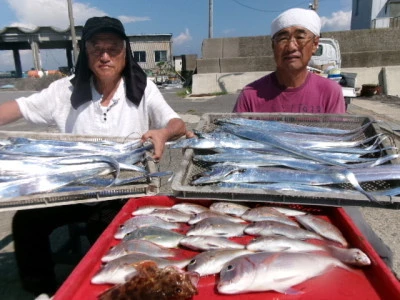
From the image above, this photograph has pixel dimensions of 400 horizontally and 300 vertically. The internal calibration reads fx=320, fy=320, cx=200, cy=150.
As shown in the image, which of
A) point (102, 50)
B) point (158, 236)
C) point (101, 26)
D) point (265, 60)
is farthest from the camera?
point (265, 60)

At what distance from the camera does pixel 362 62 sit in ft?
54.1

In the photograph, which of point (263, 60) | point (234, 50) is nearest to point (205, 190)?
point (263, 60)

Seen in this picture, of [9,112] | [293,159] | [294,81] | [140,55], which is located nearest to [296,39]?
[294,81]

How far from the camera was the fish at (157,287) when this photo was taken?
3.90ft

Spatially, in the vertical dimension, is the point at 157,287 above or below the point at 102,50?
below

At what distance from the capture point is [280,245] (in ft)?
4.91

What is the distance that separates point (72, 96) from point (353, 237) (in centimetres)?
253

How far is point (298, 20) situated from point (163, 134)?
145 cm

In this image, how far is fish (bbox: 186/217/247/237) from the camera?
1625 millimetres

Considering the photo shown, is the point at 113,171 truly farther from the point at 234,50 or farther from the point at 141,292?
the point at 234,50

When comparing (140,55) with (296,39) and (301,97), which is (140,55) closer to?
(301,97)

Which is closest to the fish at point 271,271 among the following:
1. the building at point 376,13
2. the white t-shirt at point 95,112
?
the white t-shirt at point 95,112

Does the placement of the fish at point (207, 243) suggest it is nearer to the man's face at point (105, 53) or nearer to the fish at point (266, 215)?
the fish at point (266, 215)

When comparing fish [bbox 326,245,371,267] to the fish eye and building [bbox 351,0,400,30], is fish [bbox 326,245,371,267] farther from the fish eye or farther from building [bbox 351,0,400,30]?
building [bbox 351,0,400,30]
